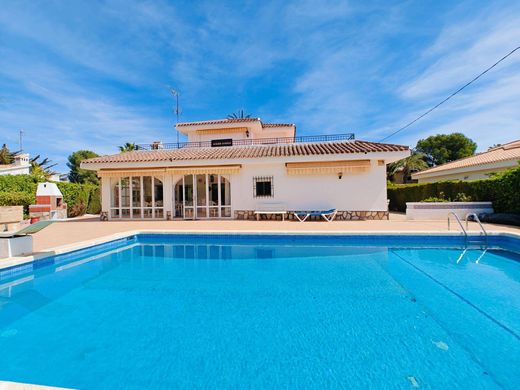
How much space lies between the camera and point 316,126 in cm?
4056

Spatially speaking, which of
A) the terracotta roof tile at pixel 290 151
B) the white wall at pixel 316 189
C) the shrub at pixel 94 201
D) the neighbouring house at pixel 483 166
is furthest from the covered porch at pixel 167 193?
the neighbouring house at pixel 483 166

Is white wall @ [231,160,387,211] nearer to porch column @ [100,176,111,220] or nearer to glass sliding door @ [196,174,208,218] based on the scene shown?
glass sliding door @ [196,174,208,218]

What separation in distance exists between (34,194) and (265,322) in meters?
28.6

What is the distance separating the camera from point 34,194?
24.3 m

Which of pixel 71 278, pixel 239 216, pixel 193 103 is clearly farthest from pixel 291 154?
pixel 193 103

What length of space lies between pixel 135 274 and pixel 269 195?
1320 cm

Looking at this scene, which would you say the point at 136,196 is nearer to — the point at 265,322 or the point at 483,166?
the point at 265,322

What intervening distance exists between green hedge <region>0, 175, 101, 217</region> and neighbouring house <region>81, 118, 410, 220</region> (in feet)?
20.4

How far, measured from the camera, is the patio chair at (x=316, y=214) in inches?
746

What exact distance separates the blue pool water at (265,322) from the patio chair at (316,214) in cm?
822

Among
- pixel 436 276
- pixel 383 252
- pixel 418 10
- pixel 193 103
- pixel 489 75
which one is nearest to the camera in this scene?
pixel 436 276

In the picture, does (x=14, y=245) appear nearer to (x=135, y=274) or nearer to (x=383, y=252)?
(x=135, y=274)

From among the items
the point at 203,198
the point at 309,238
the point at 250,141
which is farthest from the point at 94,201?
the point at 309,238

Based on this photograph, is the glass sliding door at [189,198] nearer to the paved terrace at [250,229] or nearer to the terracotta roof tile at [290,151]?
the terracotta roof tile at [290,151]
